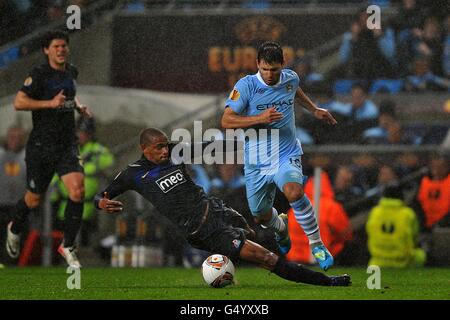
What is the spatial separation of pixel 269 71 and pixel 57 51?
2.57 m

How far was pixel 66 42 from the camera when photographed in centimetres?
1149

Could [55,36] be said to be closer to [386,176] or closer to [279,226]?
[279,226]

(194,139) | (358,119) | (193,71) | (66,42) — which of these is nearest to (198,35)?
(193,71)

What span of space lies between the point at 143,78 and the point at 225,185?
3.04 m

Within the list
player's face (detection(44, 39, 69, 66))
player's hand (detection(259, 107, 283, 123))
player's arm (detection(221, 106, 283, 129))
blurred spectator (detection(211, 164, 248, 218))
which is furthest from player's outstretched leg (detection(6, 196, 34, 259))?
blurred spectator (detection(211, 164, 248, 218))

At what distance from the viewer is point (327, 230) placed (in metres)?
14.2

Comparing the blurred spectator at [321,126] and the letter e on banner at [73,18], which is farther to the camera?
the letter e on banner at [73,18]

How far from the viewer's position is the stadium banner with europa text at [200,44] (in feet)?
57.2

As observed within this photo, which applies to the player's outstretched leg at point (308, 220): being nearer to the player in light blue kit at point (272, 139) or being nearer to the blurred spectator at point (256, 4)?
the player in light blue kit at point (272, 139)

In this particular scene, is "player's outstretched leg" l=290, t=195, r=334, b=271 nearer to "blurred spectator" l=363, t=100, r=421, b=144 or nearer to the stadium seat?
"blurred spectator" l=363, t=100, r=421, b=144

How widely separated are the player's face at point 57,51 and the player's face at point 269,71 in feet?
7.67

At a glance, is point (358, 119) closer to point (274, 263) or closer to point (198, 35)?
point (198, 35)

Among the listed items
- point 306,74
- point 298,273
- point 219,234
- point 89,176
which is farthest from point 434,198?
point 298,273

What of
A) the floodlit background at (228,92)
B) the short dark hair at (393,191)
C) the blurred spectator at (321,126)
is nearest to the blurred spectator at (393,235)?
the short dark hair at (393,191)
